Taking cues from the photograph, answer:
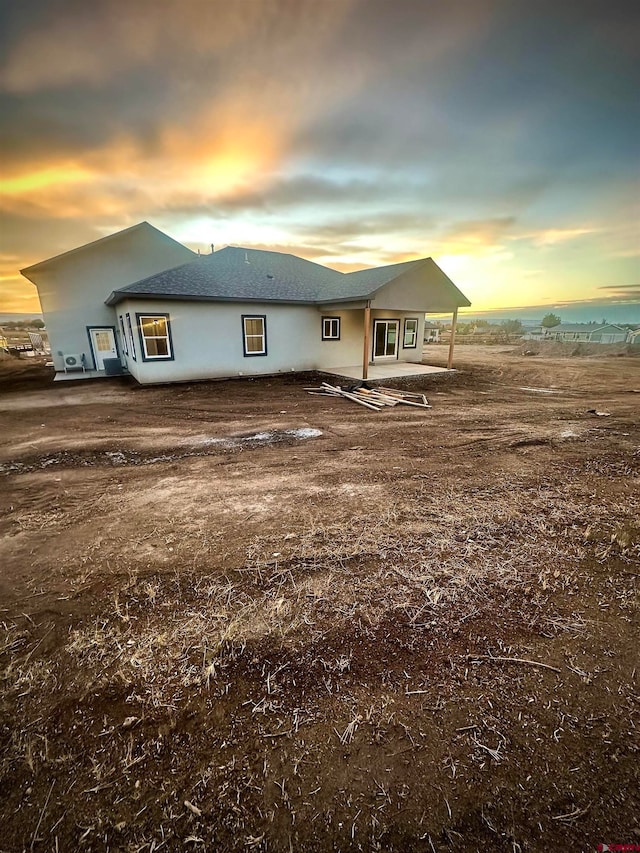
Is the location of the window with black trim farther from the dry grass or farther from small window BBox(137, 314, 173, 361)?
the dry grass

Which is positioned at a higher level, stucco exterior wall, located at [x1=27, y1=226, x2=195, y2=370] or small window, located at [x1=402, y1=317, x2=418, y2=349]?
stucco exterior wall, located at [x1=27, y1=226, x2=195, y2=370]

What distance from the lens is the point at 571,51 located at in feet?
32.8

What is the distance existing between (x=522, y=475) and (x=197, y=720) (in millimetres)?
4935

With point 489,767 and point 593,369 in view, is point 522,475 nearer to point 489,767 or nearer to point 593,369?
point 489,767

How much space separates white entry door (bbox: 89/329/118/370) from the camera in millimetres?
15734

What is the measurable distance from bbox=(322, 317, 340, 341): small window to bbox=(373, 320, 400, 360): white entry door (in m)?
2.03

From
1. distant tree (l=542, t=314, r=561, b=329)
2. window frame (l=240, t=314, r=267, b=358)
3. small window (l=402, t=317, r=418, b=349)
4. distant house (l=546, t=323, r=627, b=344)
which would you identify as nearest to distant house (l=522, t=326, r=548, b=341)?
distant house (l=546, t=323, r=627, b=344)

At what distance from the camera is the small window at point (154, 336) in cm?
1162

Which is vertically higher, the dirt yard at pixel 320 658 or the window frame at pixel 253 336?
the window frame at pixel 253 336

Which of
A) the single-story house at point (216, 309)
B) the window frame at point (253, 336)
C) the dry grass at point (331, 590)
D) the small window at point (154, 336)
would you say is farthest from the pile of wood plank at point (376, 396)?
the small window at point (154, 336)

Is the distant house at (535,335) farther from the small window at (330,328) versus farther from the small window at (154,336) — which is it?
the small window at (154,336)

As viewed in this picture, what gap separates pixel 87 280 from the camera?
15.1 m

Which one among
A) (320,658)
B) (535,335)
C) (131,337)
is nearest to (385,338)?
(131,337)

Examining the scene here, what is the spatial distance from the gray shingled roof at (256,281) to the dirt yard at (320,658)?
29.0 ft
